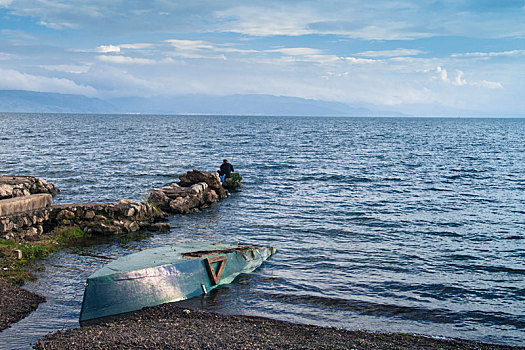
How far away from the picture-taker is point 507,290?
1427 centimetres

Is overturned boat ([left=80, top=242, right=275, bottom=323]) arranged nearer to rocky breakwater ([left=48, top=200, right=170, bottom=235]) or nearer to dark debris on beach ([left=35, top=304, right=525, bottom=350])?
dark debris on beach ([left=35, top=304, right=525, bottom=350])

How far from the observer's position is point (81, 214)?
65.9ft

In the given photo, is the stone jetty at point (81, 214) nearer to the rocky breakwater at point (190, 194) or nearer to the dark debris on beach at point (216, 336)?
the rocky breakwater at point (190, 194)

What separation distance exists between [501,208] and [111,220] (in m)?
21.5

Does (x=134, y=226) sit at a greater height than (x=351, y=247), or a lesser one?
greater

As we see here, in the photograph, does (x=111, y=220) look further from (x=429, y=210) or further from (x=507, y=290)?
(x=429, y=210)

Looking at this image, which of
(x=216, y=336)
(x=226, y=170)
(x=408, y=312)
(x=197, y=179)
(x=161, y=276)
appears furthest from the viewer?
(x=226, y=170)

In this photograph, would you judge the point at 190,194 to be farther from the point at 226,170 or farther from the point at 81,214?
the point at 81,214

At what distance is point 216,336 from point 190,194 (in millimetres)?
17636

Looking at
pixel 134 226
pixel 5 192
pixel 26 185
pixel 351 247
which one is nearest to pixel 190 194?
pixel 134 226

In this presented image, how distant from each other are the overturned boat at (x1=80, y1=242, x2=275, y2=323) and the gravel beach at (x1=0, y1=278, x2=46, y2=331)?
1396 mm

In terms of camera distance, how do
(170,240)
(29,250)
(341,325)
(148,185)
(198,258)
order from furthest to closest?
(148,185)
(170,240)
(29,250)
(198,258)
(341,325)

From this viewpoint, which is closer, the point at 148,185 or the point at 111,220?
the point at 111,220

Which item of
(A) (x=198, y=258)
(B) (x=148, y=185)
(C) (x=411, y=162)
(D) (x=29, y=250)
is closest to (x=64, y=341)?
(A) (x=198, y=258)
